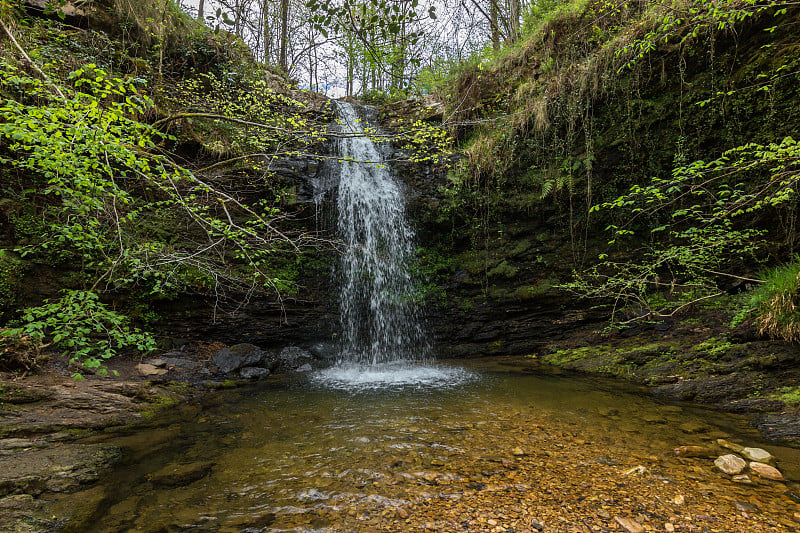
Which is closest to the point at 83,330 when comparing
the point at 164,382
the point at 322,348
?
the point at 164,382

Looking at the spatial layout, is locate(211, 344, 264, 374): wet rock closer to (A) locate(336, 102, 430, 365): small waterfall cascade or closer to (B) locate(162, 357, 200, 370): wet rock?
(B) locate(162, 357, 200, 370): wet rock

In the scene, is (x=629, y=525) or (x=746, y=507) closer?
(x=629, y=525)

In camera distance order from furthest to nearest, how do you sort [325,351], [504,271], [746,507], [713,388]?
1. [504,271]
2. [325,351]
3. [713,388]
4. [746,507]

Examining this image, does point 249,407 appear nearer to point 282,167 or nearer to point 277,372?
point 277,372

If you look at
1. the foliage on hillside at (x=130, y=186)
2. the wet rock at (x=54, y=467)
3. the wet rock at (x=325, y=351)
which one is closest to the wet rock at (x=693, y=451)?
the foliage on hillside at (x=130, y=186)

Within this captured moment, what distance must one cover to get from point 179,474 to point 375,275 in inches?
226

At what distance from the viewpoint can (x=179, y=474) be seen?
8.09ft

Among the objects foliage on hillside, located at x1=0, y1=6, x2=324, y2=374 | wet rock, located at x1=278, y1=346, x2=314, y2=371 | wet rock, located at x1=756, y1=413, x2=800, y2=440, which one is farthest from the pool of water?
wet rock, located at x1=278, y1=346, x2=314, y2=371

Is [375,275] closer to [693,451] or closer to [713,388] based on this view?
[713,388]

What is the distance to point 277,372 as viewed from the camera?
20.4 ft

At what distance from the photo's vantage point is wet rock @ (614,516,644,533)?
1757 mm

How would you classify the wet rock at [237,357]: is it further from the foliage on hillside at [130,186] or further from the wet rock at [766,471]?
the wet rock at [766,471]

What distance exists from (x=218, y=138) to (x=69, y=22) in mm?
3272

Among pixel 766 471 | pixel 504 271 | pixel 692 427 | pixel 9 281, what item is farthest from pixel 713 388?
pixel 9 281
